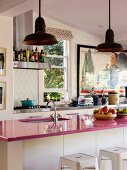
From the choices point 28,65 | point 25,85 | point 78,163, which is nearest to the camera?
point 78,163

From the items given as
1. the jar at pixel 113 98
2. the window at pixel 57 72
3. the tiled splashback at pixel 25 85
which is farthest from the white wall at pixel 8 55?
the jar at pixel 113 98

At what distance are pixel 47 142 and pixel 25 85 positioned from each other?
3034mm

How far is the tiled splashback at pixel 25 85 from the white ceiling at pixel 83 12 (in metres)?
1.35

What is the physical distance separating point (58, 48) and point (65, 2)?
1.47 m

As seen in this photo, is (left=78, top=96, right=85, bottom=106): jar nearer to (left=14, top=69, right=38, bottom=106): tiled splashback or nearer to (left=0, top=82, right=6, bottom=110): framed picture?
(left=14, top=69, right=38, bottom=106): tiled splashback

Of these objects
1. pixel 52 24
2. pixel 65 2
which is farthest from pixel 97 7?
pixel 52 24

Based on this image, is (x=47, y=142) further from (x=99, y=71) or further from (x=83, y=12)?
(x=99, y=71)

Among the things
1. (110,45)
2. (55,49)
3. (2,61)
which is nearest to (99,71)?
(55,49)

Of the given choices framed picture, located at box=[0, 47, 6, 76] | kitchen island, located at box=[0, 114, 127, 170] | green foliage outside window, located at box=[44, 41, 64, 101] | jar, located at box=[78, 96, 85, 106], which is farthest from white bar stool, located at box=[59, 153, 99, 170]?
green foliage outside window, located at box=[44, 41, 64, 101]

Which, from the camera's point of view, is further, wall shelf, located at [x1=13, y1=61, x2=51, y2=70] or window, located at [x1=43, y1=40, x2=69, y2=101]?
window, located at [x1=43, y1=40, x2=69, y2=101]

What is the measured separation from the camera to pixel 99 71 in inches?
293

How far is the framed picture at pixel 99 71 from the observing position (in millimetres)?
7074

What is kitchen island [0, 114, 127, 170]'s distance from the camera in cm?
271

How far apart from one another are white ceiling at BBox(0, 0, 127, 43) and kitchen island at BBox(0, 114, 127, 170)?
75.0 inches
